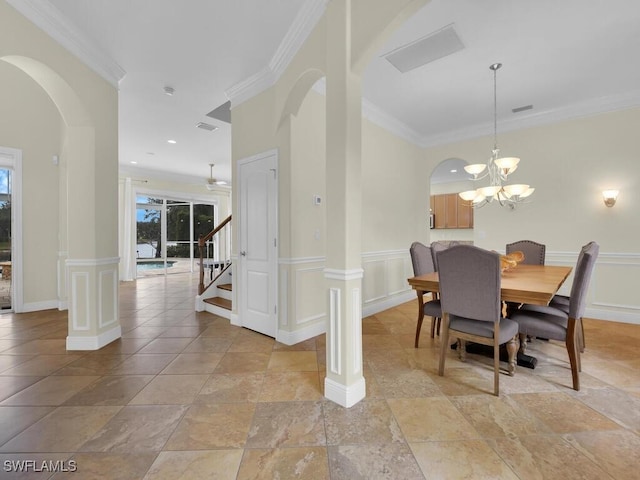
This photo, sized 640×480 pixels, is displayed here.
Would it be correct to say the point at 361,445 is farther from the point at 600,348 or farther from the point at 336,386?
the point at 600,348

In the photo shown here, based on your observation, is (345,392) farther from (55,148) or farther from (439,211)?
(439,211)

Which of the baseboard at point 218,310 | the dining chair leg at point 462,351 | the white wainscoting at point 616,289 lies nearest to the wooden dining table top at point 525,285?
the dining chair leg at point 462,351

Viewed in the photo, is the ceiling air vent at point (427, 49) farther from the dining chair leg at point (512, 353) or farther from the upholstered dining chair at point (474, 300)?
the dining chair leg at point (512, 353)

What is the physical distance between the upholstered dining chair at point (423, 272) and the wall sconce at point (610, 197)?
2552 mm

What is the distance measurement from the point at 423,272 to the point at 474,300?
115 centimetres

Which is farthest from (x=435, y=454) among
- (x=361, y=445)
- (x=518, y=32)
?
(x=518, y=32)

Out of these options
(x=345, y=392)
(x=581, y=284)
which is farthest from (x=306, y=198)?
(x=581, y=284)

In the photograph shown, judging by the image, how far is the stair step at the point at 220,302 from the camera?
4126 millimetres

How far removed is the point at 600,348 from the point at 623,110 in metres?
3.14

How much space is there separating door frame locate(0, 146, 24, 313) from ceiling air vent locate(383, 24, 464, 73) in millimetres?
5307

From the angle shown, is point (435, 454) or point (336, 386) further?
point (336, 386)

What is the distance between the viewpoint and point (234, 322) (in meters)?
3.69

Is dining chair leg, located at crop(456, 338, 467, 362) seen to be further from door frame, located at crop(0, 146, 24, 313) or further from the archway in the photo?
door frame, located at crop(0, 146, 24, 313)

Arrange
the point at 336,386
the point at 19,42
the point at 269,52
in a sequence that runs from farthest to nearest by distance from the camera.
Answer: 1. the point at 269,52
2. the point at 19,42
3. the point at 336,386
